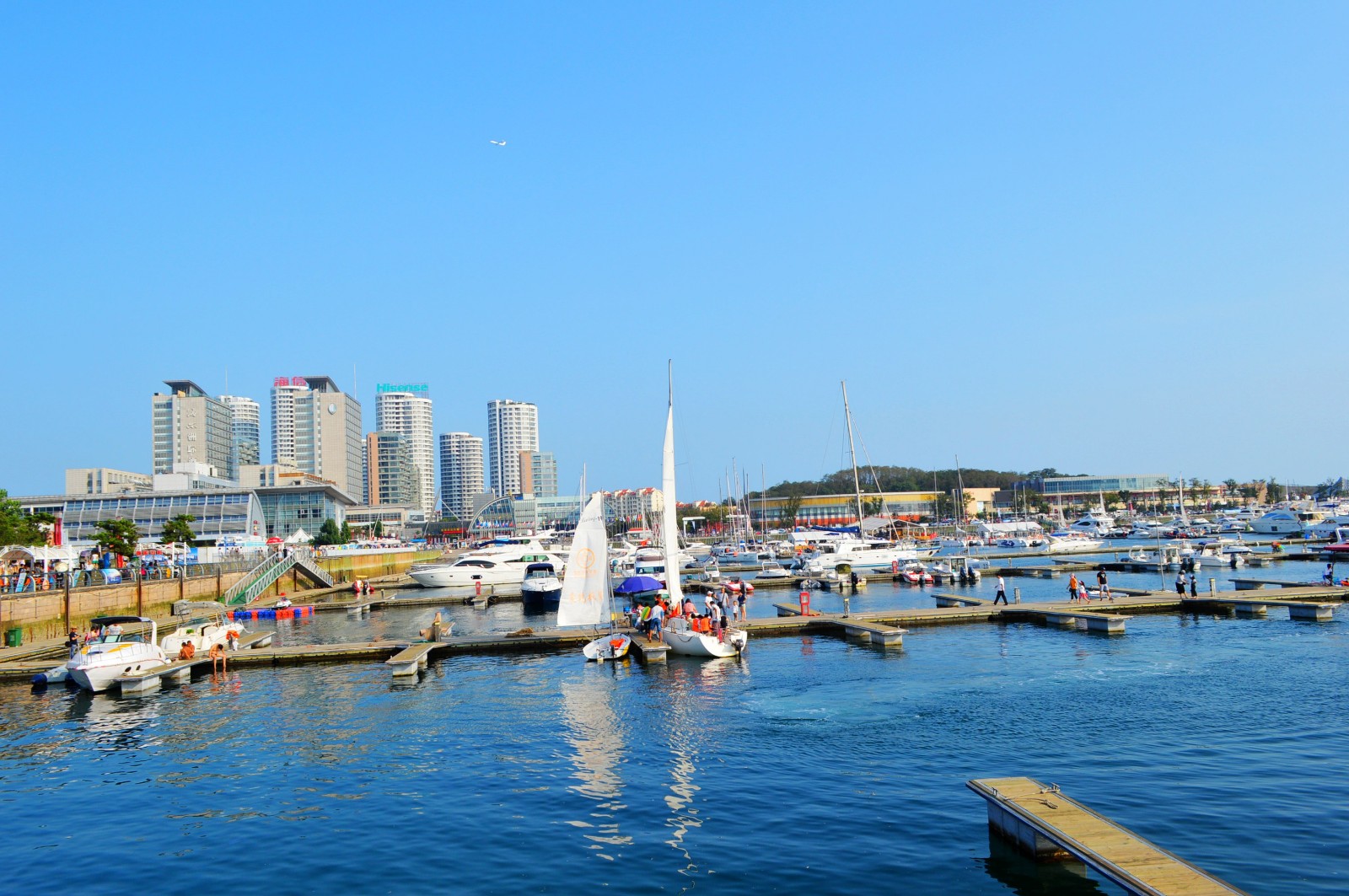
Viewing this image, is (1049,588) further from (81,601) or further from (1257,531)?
(1257,531)

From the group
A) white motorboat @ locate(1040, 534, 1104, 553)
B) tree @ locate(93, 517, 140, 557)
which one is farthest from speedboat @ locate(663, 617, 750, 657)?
white motorboat @ locate(1040, 534, 1104, 553)

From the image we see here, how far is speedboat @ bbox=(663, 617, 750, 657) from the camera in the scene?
38.7 metres

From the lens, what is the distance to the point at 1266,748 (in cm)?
2298

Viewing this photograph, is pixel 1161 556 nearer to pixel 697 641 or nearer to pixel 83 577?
pixel 697 641

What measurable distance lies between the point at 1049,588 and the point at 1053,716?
50.0 m

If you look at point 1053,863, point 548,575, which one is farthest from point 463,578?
point 1053,863

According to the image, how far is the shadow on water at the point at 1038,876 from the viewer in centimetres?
1549

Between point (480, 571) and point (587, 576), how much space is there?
50.8 m

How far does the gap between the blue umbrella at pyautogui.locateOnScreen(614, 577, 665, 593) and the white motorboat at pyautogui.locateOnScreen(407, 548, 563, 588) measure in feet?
76.7

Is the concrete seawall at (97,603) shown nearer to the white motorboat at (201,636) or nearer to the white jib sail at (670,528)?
the white motorboat at (201,636)

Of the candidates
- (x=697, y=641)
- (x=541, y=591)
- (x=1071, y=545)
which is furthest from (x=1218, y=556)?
(x=697, y=641)

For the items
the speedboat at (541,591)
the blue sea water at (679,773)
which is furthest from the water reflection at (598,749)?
the speedboat at (541,591)

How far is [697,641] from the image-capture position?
38625mm

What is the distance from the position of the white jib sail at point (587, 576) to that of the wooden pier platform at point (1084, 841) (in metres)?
27.3
